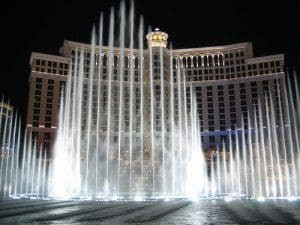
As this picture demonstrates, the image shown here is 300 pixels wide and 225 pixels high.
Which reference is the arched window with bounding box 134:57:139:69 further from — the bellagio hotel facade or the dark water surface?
the dark water surface

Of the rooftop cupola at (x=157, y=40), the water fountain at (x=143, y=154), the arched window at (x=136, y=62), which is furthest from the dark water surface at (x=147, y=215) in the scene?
the arched window at (x=136, y=62)

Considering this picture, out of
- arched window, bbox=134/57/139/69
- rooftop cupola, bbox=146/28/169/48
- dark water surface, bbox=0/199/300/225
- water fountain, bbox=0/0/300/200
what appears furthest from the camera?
arched window, bbox=134/57/139/69

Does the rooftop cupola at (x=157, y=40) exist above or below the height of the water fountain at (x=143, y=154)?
above

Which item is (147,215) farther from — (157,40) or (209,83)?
(209,83)

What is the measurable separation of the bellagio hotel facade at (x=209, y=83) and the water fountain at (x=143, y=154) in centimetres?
176

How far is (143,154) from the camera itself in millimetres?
49594

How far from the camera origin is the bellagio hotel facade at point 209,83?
86875 mm

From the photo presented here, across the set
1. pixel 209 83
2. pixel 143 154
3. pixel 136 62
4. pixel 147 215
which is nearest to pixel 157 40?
pixel 136 62

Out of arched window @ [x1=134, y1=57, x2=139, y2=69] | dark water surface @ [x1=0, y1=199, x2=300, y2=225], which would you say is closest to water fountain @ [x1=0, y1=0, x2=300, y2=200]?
arched window @ [x1=134, y1=57, x2=139, y2=69]

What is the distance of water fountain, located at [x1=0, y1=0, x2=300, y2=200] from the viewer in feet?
139

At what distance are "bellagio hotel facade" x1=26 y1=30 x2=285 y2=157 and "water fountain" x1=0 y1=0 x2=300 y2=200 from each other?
5.76 ft

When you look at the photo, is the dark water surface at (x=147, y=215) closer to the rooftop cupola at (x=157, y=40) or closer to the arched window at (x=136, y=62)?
the rooftop cupola at (x=157, y=40)

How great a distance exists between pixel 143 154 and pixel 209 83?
49.2 m

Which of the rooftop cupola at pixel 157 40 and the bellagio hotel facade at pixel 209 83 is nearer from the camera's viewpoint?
the bellagio hotel facade at pixel 209 83
